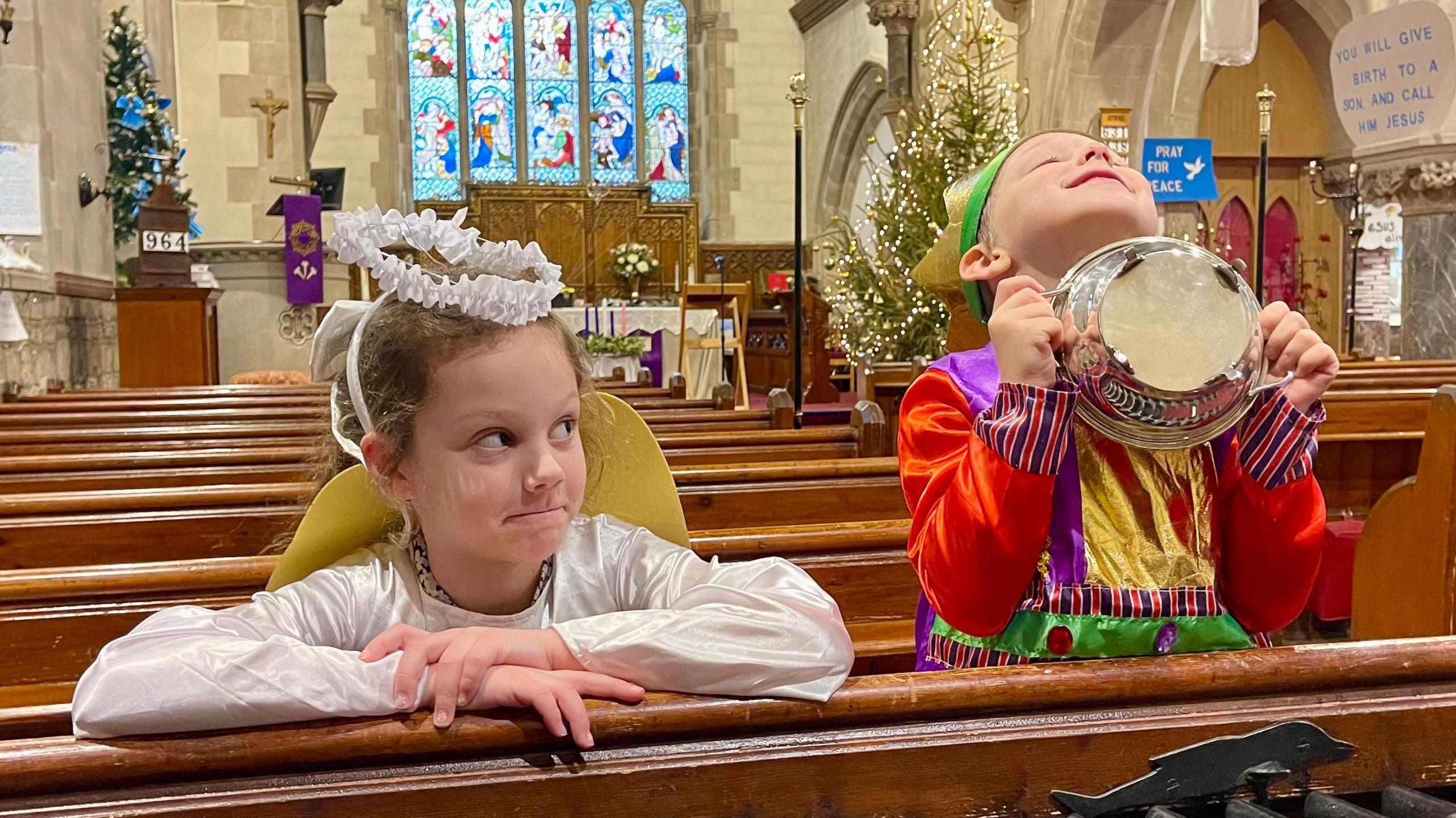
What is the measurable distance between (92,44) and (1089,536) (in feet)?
29.5

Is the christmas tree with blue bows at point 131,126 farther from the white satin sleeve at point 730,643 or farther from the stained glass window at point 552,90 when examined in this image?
the white satin sleeve at point 730,643

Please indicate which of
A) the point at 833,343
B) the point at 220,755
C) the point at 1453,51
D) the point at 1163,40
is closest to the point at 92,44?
the point at 833,343

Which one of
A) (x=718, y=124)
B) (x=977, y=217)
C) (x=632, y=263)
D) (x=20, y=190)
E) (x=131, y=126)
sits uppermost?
(x=718, y=124)

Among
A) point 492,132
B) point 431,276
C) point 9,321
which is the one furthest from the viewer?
point 492,132

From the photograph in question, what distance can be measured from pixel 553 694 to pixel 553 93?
15.2m

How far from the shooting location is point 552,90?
15289 millimetres

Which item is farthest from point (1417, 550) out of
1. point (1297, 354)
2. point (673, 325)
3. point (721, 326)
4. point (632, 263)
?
point (632, 263)

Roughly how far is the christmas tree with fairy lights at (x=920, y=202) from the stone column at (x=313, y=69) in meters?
6.17

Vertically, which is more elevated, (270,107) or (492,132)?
(492,132)

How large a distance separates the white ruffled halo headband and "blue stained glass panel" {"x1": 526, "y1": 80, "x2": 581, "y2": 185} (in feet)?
46.9

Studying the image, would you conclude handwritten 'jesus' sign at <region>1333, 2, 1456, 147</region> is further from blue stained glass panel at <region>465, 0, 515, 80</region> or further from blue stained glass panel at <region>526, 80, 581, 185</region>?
blue stained glass panel at <region>465, 0, 515, 80</region>

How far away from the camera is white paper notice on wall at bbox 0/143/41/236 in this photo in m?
7.02

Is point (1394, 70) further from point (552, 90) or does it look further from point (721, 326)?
point (552, 90)

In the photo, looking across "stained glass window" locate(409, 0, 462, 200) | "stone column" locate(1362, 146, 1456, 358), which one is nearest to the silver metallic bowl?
"stone column" locate(1362, 146, 1456, 358)
